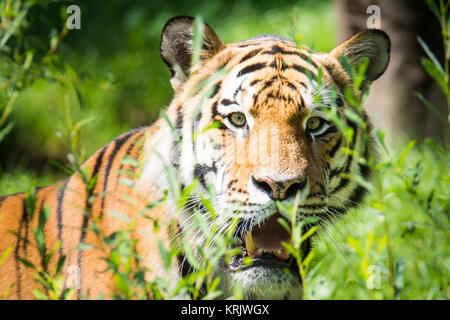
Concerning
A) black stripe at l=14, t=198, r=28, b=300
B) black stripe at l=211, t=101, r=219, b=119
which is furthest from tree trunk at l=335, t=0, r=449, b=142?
black stripe at l=14, t=198, r=28, b=300

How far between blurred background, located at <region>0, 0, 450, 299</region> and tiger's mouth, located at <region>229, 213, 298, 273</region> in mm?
137

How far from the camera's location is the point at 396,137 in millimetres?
4023

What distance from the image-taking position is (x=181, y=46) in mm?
2244

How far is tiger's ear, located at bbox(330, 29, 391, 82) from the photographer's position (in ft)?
7.39

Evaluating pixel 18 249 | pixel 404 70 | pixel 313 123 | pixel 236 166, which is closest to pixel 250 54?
pixel 313 123

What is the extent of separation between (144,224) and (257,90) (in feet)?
1.89

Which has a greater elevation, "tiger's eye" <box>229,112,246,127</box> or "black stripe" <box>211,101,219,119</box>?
"black stripe" <box>211,101,219,119</box>

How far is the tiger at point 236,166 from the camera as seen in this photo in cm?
196

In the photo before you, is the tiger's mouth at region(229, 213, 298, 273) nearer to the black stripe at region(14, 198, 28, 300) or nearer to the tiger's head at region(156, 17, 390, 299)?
the tiger's head at region(156, 17, 390, 299)

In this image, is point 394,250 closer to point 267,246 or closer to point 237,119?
point 267,246
